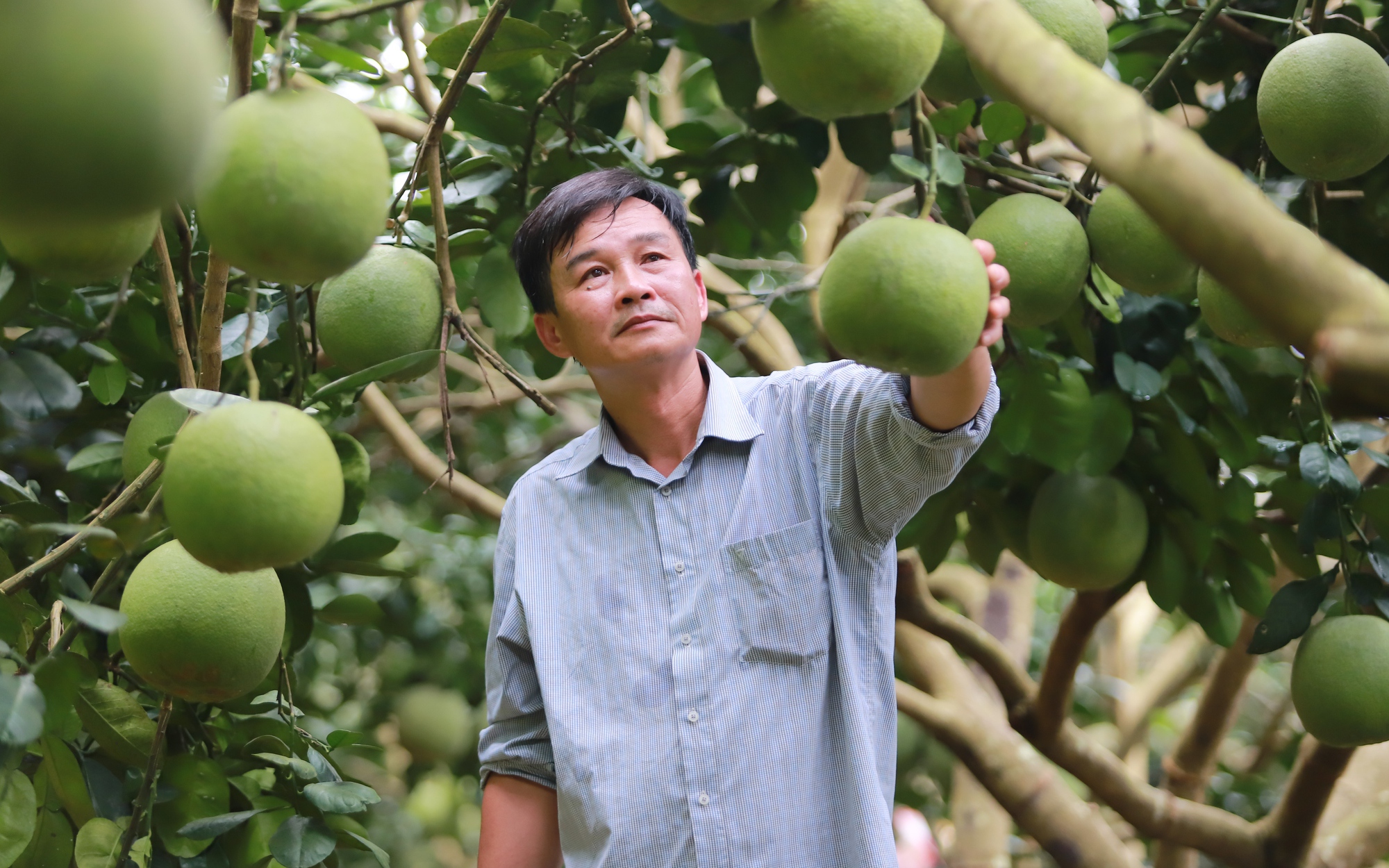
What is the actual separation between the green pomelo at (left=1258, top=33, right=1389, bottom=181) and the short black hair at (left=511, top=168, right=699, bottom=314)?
2.22 ft

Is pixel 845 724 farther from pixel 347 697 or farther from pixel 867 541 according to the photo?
pixel 347 697

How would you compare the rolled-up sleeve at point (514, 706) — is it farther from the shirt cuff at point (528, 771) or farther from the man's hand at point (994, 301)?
the man's hand at point (994, 301)

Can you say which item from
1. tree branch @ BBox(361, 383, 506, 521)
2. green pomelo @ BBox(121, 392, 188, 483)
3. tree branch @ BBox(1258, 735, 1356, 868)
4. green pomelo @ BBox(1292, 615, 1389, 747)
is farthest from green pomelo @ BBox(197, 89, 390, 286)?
tree branch @ BBox(1258, 735, 1356, 868)

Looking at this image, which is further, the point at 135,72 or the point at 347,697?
the point at 347,697

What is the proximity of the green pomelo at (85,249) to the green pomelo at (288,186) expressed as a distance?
105 millimetres

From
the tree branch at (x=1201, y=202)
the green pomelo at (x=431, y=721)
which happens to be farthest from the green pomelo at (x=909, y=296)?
the green pomelo at (x=431, y=721)

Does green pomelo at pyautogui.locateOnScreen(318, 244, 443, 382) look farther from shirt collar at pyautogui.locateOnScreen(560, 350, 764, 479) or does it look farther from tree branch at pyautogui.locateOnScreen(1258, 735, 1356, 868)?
tree branch at pyautogui.locateOnScreen(1258, 735, 1356, 868)

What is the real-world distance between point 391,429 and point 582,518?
3.18ft

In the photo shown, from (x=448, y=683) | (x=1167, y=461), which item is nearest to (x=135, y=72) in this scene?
(x=1167, y=461)

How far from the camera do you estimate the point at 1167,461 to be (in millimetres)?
1656

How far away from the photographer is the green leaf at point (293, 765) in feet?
3.98

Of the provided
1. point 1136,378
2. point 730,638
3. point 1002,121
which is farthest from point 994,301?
point 1136,378

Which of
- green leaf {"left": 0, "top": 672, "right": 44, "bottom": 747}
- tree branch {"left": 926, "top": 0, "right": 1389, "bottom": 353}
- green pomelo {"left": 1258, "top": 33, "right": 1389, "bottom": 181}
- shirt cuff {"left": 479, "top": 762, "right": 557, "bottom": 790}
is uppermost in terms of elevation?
tree branch {"left": 926, "top": 0, "right": 1389, "bottom": 353}

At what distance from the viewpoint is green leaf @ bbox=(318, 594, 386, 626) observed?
1.54 m
